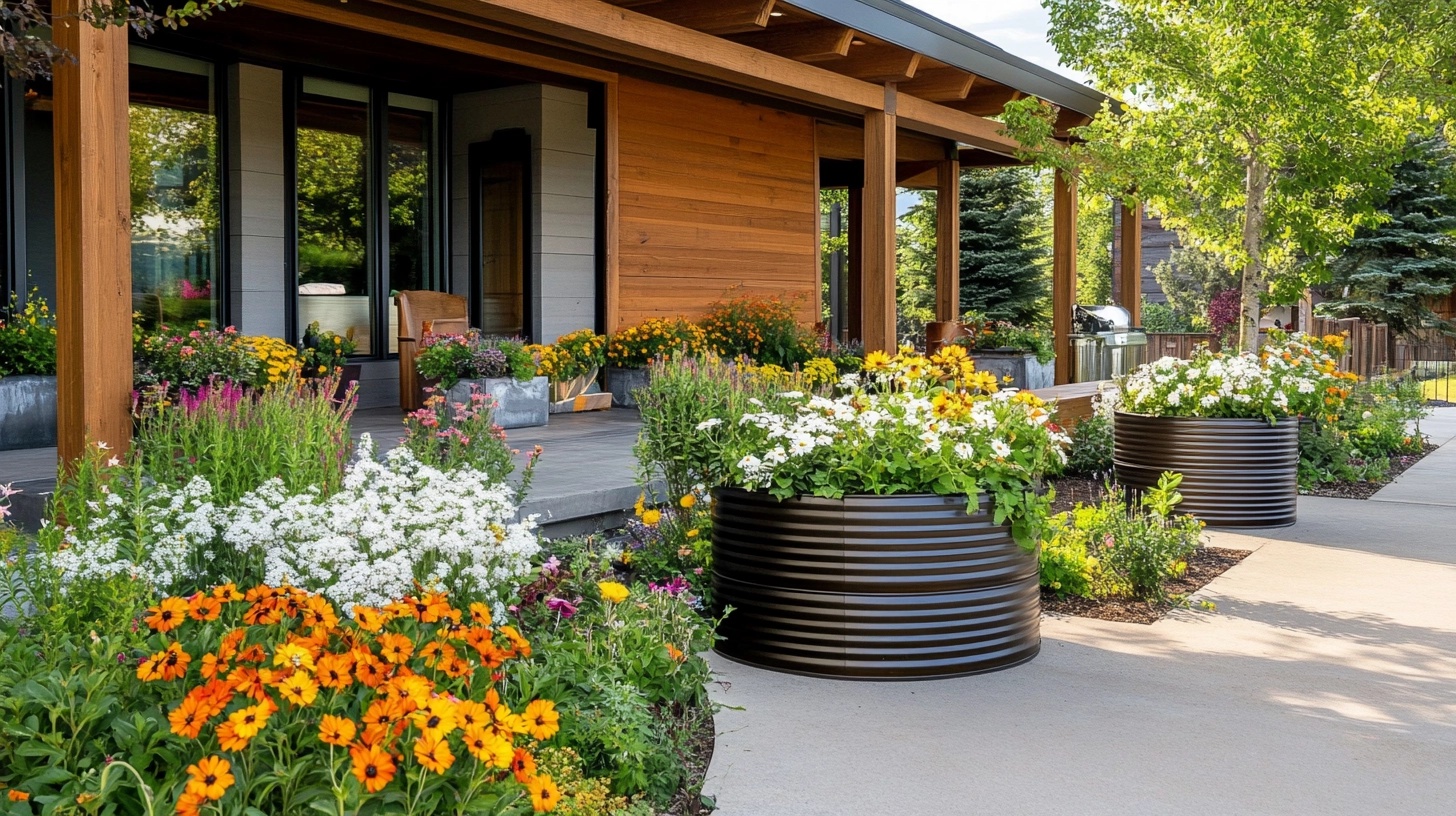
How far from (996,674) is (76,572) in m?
2.82

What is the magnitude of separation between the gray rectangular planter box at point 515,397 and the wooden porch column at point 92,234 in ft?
11.7

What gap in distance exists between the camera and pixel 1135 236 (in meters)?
15.0

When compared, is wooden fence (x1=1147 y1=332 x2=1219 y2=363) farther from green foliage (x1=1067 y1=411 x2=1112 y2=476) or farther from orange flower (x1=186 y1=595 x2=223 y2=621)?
orange flower (x1=186 y1=595 x2=223 y2=621)

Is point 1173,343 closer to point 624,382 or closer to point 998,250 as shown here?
point 998,250

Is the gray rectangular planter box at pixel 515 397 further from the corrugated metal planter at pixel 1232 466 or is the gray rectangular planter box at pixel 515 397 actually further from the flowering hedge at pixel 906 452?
the flowering hedge at pixel 906 452

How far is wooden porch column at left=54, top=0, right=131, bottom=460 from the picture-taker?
15.8 ft

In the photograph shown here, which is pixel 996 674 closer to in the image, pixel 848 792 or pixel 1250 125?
pixel 848 792

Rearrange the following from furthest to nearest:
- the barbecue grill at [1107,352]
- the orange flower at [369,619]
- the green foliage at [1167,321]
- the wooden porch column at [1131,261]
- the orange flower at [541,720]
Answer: the green foliage at [1167,321]
the barbecue grill at [1107,352]
the wooden porch column at [1131,261]
the orange flower at [369,619]
the orange flower at [541,720]

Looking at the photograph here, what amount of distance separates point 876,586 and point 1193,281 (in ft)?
89.7

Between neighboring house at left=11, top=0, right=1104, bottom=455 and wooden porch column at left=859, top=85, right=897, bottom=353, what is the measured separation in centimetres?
2

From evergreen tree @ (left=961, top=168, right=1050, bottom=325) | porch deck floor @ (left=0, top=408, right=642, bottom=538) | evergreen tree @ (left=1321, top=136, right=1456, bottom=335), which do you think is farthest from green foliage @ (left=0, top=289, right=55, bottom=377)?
evergreen tree @ (left=1321, top=136, right=1456, bottom=335)

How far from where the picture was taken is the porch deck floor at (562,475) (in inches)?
218

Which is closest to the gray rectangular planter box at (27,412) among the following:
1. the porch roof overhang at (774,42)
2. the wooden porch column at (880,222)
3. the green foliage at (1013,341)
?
the porch roof overhang at (774,42)

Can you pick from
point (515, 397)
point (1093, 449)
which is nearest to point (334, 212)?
point (515, 397)
